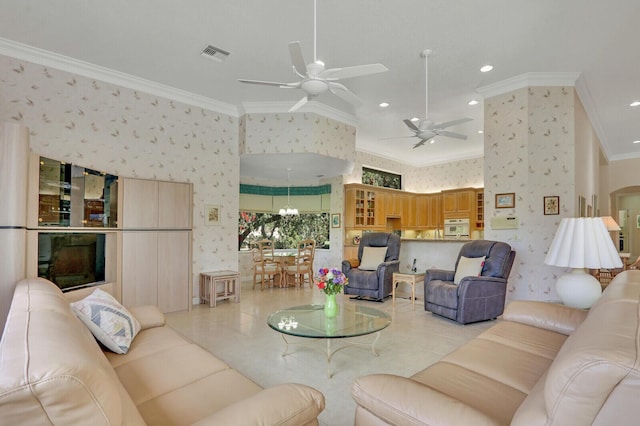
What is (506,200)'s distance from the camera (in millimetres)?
4844

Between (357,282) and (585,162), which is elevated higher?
(585,162)

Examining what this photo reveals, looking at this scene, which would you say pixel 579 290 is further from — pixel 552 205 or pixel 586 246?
pixel 552 205

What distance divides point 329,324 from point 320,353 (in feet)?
1.48

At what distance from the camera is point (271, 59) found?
13.8 ft

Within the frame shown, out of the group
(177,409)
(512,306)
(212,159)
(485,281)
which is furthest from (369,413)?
(212,159)

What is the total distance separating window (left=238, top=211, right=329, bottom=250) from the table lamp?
625 cm

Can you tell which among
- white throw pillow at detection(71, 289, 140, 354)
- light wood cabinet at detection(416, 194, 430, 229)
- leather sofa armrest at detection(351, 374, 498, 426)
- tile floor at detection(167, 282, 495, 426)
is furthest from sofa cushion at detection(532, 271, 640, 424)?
light wood cabinet at detection(416, 194, 430, 229)

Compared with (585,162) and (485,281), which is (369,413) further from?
(585,162)

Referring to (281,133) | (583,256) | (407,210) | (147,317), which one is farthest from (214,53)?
(407,210)

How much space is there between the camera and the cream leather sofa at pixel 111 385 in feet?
2.64

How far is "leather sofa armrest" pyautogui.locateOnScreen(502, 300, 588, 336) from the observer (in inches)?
91.5

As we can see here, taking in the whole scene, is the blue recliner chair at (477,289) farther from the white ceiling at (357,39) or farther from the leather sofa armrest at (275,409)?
the leather sofa armrest at (275,409)

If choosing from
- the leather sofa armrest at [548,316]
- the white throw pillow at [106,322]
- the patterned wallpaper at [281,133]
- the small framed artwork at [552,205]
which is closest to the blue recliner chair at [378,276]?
the patterned wallpaper at [281,133]

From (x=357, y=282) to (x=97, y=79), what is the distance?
189 inches
